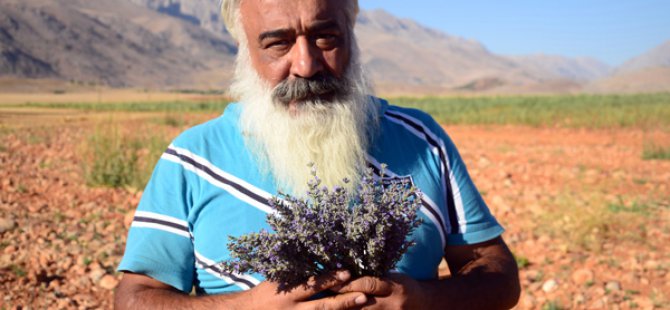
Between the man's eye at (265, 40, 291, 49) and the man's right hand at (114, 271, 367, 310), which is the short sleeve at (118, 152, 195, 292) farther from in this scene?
the man's eye at (265, 40, 291, 49)

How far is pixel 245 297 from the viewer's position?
1.52m

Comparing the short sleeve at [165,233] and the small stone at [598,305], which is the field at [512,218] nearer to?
→ the small stone at [598,305]

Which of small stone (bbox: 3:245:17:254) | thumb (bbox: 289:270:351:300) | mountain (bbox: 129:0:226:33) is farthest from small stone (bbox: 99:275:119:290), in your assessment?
mountain (bbox: 129:0:226:33)

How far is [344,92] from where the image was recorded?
6.58 feet

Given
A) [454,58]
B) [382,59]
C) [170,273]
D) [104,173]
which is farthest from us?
[454,58]

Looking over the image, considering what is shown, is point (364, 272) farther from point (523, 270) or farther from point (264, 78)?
point (523, 270)

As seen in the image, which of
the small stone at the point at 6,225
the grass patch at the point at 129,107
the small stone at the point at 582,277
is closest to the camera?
the small stone at the point at 582,277

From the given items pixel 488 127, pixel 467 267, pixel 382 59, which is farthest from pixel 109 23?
pixel 467 267

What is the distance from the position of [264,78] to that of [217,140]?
0.30 m

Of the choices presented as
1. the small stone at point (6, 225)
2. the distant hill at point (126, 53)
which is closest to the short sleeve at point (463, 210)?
the small stone at point (6, 225)

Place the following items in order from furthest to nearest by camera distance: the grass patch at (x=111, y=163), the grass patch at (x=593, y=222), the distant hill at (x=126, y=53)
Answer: the distant hill at (x=126, y=53)
the grass patch at (x=111, y=163)
the grass patch at (x=593, y=222)

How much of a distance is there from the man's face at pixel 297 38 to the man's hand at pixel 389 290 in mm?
747

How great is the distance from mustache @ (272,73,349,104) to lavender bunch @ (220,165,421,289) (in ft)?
1.98

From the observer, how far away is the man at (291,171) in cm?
168
